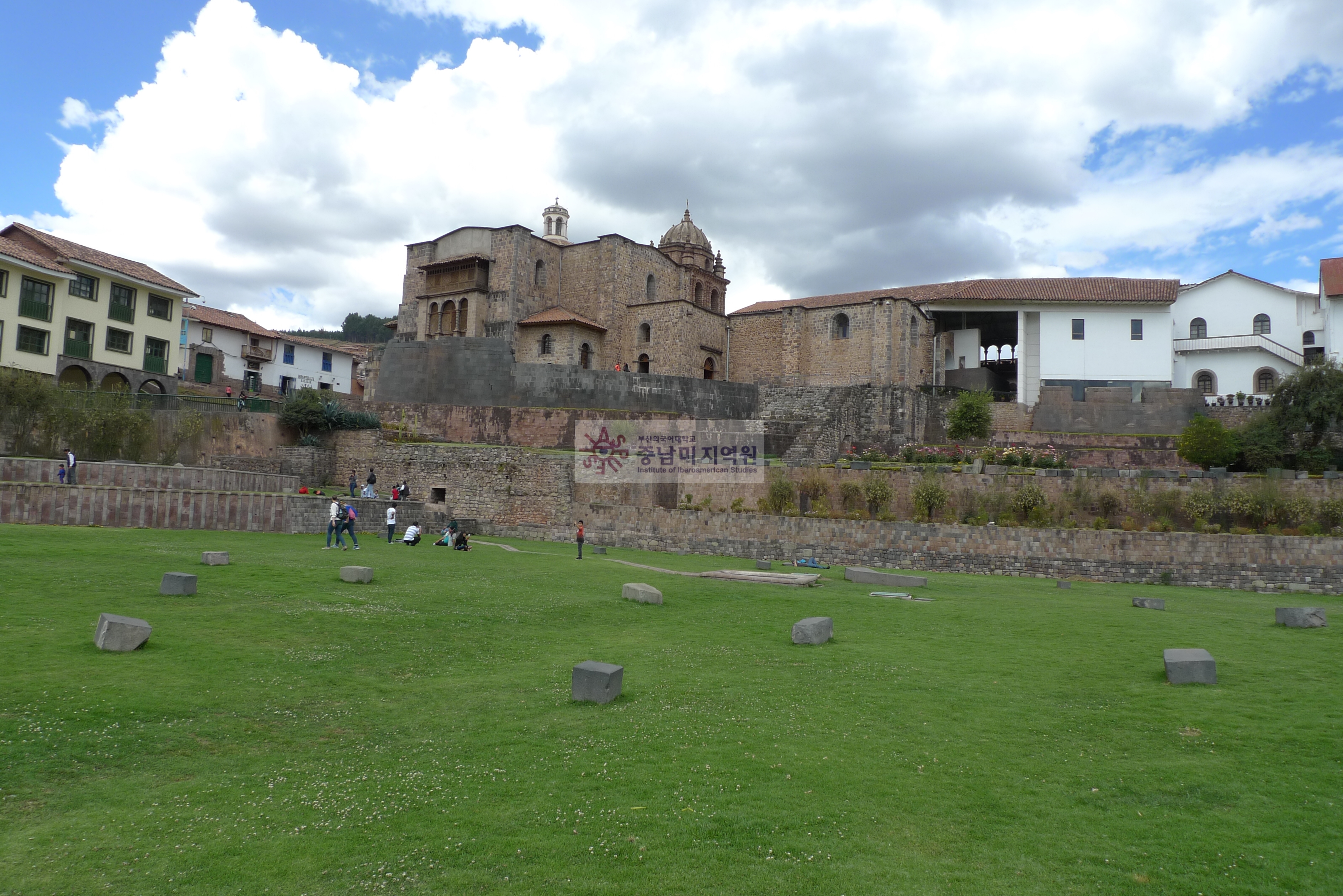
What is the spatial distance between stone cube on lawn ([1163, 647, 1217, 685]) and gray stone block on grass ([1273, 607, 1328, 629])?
5.28m

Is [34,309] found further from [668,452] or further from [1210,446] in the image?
[1210,446]

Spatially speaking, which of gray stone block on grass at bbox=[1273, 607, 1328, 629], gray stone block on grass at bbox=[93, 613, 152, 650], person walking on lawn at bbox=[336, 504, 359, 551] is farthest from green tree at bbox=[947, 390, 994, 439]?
gray stone block on grass at bbox=[93, 613, 152, 650]

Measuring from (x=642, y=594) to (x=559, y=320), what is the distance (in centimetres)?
3132

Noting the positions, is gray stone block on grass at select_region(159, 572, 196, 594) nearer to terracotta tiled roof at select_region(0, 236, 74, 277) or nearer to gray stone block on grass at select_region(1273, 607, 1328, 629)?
gray stone block on grass at select_region(1273, 607, 1328, 629)

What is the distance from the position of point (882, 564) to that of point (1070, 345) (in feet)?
79.1

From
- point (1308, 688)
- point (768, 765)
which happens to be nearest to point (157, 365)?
point (768, 765)

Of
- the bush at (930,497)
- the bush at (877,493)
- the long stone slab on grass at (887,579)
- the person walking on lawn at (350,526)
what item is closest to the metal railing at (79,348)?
the person walking on lawn at (350,526)

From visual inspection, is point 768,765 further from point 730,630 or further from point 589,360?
point 589,360

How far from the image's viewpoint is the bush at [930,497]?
25.4 m

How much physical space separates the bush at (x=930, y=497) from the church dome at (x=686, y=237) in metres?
32.6

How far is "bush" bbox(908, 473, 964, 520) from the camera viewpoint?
2541cm

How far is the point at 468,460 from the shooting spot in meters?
29.2

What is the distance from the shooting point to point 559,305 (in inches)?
1850

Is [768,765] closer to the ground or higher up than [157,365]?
closer to the ground
